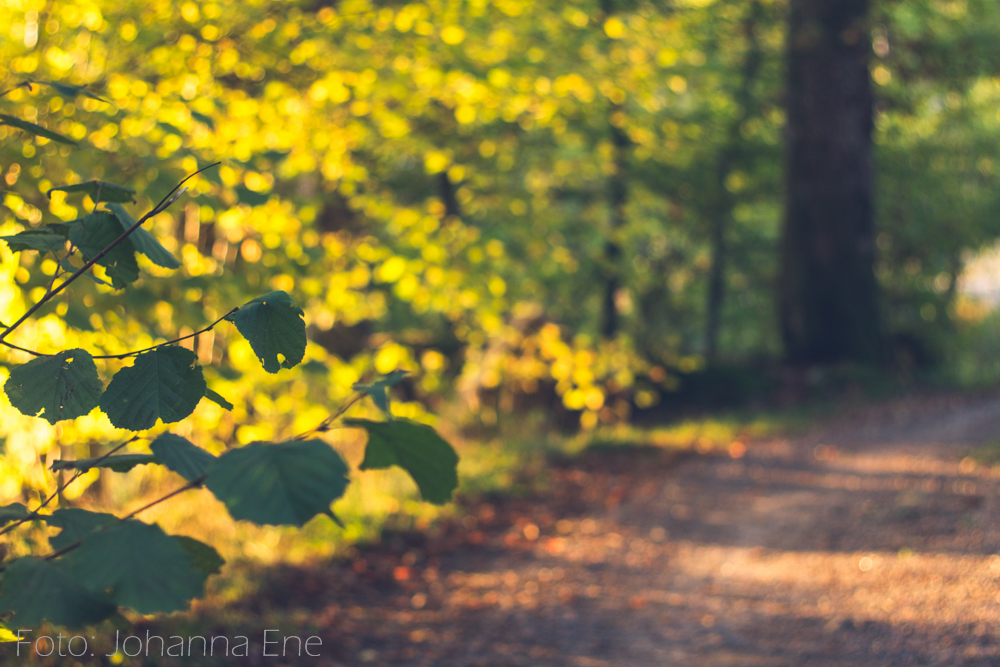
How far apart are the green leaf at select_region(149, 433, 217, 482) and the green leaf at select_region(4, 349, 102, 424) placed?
0.11m

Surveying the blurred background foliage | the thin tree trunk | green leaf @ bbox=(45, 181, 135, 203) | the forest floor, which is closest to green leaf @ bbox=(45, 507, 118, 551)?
green leaf @ bbox=(45, 181, 135, 203)

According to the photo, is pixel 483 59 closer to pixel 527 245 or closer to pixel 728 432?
pixel 527 245

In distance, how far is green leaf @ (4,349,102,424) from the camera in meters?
0.99

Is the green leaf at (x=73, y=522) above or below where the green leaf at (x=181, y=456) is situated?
below

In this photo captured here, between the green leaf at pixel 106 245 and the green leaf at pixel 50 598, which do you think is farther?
the green leaf at pixel 106 245

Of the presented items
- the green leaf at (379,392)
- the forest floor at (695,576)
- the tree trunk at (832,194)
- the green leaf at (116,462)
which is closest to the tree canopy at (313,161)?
the green leaf at (379,392)

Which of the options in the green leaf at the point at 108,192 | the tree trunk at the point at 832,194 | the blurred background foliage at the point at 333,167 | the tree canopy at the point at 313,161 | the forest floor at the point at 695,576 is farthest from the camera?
the tree trunk at the point at 832,194

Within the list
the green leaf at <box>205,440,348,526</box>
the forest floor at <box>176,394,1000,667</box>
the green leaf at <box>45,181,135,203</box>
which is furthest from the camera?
the forest floor at <box>176,394,1000,667</box>

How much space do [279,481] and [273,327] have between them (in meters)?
0.28

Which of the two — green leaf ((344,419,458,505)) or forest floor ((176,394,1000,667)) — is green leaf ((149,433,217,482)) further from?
forest floor ((176,394,1000,667))

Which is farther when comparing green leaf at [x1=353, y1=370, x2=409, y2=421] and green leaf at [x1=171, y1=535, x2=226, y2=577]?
green leaf at [x1=171, y1=535, x2=226, y2=577]

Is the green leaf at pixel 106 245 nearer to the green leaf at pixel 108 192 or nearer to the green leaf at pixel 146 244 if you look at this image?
the green leaf at pixel 146 244

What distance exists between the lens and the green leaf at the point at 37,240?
107 cm

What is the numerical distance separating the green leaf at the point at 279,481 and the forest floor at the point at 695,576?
2.89 m
